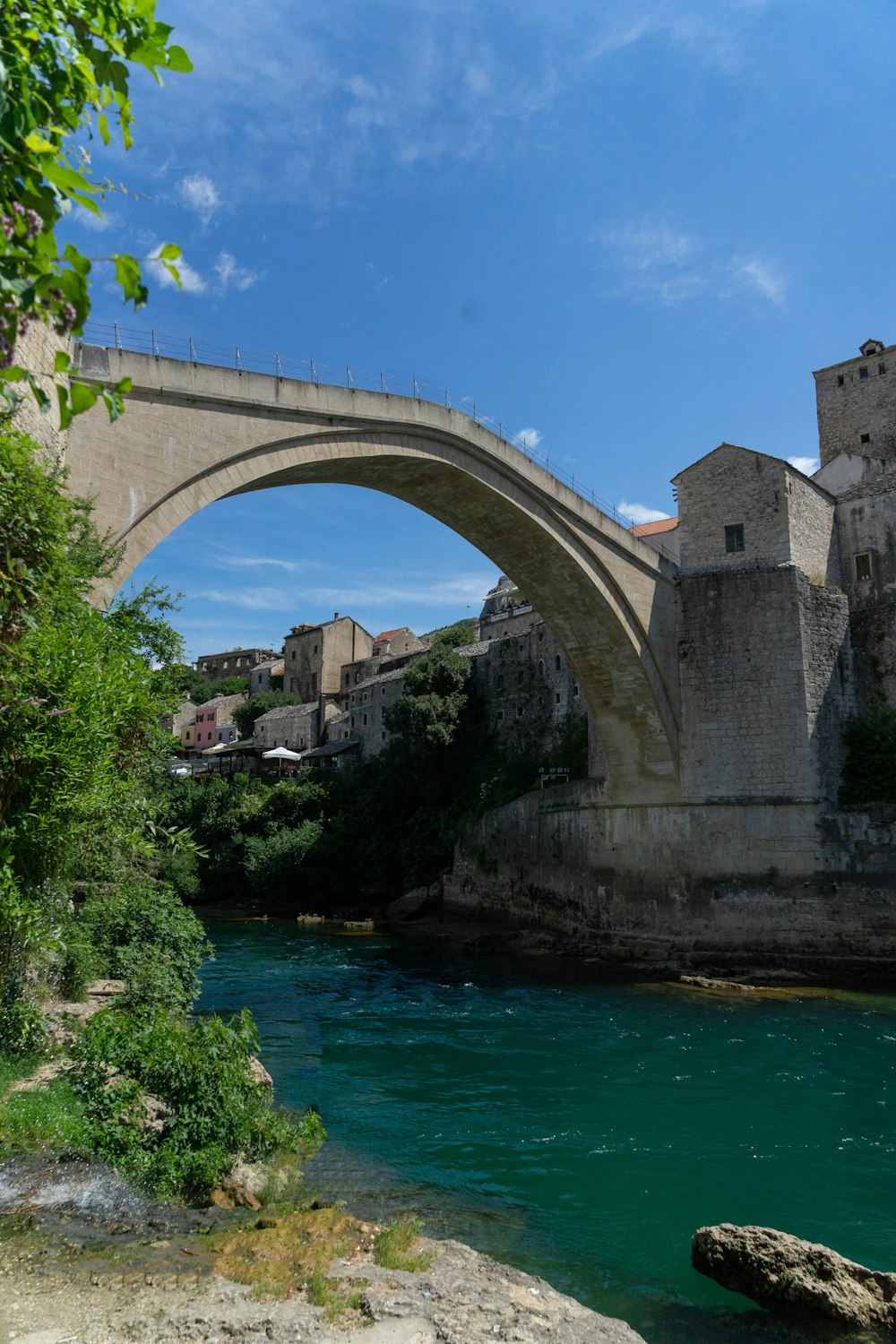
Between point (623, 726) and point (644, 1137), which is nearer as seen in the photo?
point (644, 1137)

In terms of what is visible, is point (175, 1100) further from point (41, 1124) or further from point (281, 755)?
point (281, 755)

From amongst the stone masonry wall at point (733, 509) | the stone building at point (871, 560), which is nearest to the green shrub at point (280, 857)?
the stone masonry wall at point (733, 509)

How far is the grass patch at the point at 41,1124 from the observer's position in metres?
5.79

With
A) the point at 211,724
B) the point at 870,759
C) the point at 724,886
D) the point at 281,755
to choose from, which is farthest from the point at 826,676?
the point at 211,724

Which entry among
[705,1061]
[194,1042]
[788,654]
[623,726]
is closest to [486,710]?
[623,726]

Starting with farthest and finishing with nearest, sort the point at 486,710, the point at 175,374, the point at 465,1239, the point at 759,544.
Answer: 1. the point at 486,710
2. the point at 759,544
3. the point at 175,374
4. the point at 465,1239

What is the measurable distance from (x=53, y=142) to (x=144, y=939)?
8606 millimetres

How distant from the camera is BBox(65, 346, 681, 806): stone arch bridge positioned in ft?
33.0

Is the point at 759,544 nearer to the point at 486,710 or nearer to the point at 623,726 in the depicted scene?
the point at 623,726

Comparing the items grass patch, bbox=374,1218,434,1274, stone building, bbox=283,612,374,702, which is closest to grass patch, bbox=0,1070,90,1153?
grass patch, bbox=374,1218,434,1274

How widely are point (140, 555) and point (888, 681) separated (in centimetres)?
1522

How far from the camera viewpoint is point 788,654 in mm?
17547

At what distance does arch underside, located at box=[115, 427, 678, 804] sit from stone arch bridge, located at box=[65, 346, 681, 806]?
3 centimetres

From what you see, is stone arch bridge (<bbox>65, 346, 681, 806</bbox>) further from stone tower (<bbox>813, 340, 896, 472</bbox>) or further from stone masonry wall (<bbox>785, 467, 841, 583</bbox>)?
stone tower (<bbox>813, 340, 896, 472</bbox>)
